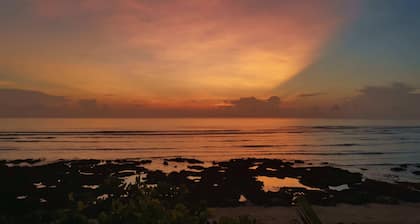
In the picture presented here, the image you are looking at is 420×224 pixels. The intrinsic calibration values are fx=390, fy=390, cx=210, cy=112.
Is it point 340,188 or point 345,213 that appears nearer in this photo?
point 345,213

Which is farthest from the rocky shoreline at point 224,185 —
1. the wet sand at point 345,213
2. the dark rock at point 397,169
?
the dark rock at point 397,169

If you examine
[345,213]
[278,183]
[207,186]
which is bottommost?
[278,183]

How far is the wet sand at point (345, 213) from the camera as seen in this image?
16.9m

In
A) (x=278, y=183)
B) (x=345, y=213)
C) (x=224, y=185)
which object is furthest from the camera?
(x=278, y=183)

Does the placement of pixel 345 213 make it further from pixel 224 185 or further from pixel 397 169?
pixel 397 169

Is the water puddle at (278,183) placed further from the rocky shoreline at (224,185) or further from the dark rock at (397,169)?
the dark rock at (397,169)

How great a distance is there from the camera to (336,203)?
20453 millimetres

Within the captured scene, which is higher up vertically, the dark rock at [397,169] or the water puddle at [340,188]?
the dark rock at [397,169]

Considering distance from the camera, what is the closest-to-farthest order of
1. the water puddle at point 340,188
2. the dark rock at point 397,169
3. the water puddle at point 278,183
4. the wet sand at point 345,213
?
→ the wet sand at point 345,213 < the water puddle at point 340,188 < the water puddle at point 278,183 < the dark rock at point 397,169

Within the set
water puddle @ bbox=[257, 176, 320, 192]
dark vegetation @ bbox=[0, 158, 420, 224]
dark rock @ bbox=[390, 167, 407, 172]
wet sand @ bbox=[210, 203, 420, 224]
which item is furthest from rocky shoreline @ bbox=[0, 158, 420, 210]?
dark rock @ bbox=[390, 167, 407, 172]

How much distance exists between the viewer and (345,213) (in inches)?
722

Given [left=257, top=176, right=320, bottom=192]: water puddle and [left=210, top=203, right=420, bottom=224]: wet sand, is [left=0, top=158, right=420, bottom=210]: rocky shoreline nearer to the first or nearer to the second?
[left=257, top=176, right=320, bottom=192]: water puddle

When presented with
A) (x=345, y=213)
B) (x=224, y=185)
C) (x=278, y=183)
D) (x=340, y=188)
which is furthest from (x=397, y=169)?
(x=345, y=213)

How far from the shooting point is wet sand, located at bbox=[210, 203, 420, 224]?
55.4 ft
